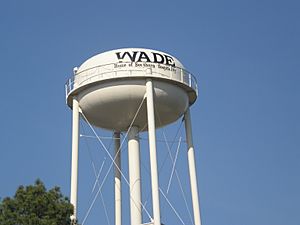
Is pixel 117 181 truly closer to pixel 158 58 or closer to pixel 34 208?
pixel 158 58

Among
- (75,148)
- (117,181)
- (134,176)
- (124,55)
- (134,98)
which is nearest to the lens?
(134,98)

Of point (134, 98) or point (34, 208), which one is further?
point (134, 98)

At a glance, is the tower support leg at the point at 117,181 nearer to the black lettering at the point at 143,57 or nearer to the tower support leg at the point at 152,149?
the tower support leg at the point at 152,149

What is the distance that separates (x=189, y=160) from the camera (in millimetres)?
27672

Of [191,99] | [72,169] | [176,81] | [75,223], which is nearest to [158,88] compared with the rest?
[176,81]

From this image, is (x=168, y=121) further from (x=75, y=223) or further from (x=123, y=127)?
(x=75, y=223)

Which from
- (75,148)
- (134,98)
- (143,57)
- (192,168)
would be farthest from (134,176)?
(143,57)

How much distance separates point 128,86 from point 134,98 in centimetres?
54

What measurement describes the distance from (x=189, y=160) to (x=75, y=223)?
883 cm

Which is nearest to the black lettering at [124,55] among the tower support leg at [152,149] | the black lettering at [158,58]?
the black lettering at [158,58]

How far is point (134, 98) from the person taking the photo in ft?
84.8

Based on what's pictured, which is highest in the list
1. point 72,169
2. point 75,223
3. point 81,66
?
point 81,66

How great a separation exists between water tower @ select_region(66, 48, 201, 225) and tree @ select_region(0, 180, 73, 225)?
5571mm

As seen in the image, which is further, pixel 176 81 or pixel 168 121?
pixel 168 121
